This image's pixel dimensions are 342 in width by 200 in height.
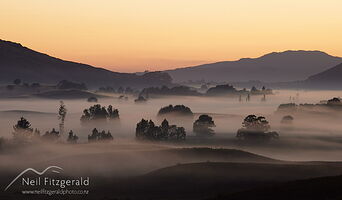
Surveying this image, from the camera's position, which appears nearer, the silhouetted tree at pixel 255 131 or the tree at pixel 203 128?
the silhouetted tree at pixel 255 131

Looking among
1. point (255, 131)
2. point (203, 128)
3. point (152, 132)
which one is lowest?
point (152, 132)

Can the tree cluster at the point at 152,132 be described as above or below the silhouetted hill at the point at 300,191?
above

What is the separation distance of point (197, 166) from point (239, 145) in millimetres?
65155

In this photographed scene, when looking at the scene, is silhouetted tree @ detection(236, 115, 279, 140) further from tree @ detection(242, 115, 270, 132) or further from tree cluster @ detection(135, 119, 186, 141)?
tree cluster @ detection(135, 119, 186, 141)

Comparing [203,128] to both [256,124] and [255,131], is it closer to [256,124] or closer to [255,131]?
[256,124]

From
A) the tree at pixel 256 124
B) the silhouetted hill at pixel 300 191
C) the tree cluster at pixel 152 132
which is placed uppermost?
the tree at pixel 256 124

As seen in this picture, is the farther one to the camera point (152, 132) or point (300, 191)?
point (152, 132)

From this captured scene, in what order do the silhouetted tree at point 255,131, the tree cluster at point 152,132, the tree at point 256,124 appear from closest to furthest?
the tree cluster at point 152,132
the silhouetted tree at point 255,131
the tree at point 256,124

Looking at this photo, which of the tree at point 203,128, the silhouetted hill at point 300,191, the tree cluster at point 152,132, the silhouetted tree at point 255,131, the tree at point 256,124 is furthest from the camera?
the tree at point 203,128

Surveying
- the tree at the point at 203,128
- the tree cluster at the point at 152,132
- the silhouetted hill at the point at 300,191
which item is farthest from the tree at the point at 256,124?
the silhouetted hill at the point at 300,191

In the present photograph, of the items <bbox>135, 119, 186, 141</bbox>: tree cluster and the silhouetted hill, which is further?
<bbox>135, 119, 186, 141</bbox>: tree cluster

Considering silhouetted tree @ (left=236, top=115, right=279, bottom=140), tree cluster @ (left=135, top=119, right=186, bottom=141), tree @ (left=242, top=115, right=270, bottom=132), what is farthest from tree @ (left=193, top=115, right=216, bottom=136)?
tree cluster @ (left=135, top=119, right=186, bottom=141)

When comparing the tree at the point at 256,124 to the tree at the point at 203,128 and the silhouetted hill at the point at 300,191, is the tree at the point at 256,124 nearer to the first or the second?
the tree at the point at 203,128


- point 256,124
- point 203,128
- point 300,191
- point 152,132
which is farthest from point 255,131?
point 300,191
